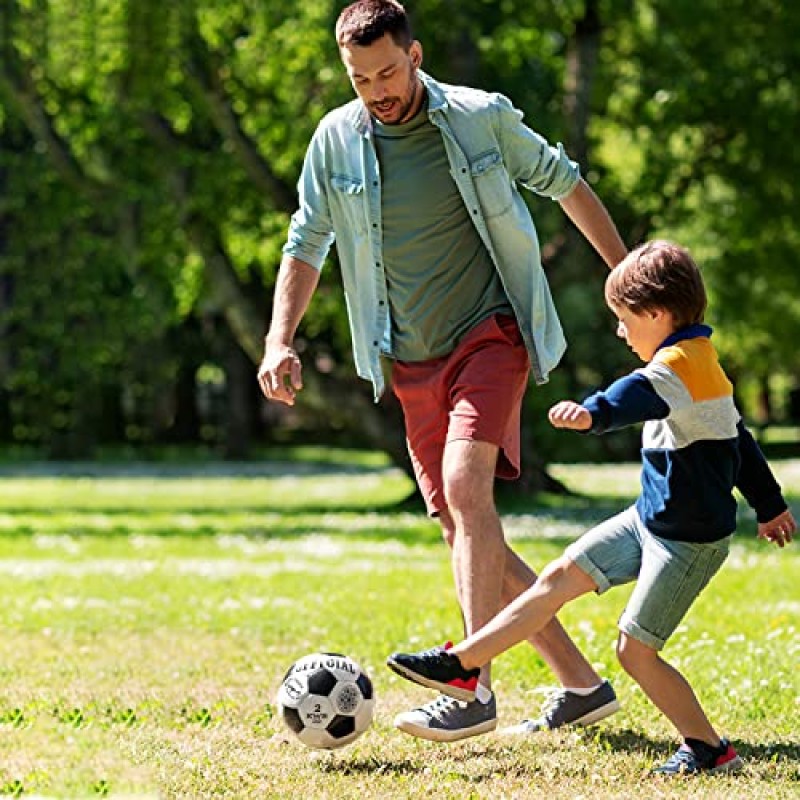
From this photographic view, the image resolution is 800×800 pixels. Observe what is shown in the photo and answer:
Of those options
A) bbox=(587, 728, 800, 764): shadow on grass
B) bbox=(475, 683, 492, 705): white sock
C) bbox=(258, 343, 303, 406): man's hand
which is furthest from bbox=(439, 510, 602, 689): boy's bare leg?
bbox=(258, 343, 303, 406): man's hand

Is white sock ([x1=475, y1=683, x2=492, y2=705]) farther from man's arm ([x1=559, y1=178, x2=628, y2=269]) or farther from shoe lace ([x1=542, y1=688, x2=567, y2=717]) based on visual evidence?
man's arm ([x1=559, y1=178, x2=628, y2=269])

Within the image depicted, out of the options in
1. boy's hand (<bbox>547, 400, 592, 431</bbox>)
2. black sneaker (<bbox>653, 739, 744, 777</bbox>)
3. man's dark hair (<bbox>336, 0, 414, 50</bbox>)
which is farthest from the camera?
man's dark hair (<bbox>336, 0, 414, 50</bbox>)

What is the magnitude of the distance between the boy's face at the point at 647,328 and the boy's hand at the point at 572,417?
0.61 meters

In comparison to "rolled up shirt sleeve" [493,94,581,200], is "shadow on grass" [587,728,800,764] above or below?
below

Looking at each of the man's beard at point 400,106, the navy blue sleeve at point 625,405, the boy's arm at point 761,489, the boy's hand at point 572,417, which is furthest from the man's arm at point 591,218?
the boy's hand at point 572,417

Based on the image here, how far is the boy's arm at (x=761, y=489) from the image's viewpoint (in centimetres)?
550

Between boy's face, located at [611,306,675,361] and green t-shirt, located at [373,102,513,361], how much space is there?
849mm

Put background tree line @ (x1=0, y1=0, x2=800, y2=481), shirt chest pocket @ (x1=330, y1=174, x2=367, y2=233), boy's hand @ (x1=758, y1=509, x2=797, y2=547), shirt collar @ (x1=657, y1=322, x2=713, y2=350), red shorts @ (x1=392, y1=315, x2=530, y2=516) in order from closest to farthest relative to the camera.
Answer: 1. shirt collar @ (x1=657, y1=322, x2=713, y2=350)
2. boy's hand @ (x1=758, y1=509, x2=797, y2=547)
3. red shorts @ (x1=392, y1=315, x2=530, y2=516)
4. shirt chest pocket @ (x1=330, y1=174, x2=367, y2=233)
5. background tree line @ (x1=0, y1=0, x2=800, y2=481)

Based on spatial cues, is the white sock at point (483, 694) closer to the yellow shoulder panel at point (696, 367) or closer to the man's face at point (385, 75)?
the yellow shoulder panel at point (696, 367)

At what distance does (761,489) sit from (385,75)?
1.80m

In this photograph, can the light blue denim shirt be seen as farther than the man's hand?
Yes

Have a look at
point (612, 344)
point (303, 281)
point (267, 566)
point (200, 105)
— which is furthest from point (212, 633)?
point (612, 344)

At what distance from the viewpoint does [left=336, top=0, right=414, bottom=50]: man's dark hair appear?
577cm

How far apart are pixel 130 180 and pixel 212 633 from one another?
1428 cm
